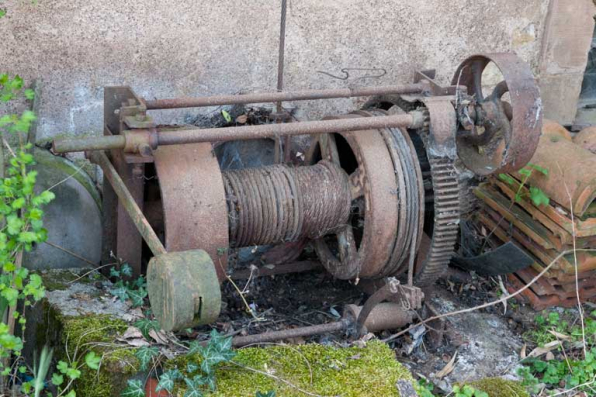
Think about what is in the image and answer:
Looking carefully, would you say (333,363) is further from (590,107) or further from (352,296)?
(590,107)

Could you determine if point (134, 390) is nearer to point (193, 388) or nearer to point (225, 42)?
point (193, 388)

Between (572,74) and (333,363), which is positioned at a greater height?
(572,74)

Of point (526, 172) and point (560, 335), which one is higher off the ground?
point (526, 172)

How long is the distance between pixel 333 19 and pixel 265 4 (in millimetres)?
475

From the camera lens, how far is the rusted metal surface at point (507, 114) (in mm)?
3986

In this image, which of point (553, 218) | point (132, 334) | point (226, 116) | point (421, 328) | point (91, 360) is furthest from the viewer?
point (226, 116)

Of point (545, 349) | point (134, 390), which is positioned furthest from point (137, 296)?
point (545, 349)

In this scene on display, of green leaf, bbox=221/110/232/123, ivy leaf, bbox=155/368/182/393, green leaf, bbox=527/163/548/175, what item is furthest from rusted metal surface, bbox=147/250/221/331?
green leaf, bbox=527/163/548/175

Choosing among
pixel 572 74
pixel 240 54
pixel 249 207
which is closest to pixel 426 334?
pixel 249 207

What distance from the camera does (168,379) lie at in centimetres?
321

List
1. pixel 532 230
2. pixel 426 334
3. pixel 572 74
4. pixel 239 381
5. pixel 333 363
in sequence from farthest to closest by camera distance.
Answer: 1. pixel 572 74
2. pixel 532 230
3. pixel 426 334
4. pixel 333 363
5. pixel 239 381

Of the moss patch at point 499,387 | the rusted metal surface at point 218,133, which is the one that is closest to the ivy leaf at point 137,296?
the rusted metal surface at point 218,133

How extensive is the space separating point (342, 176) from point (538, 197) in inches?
50.2

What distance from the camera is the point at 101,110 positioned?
4.70m
